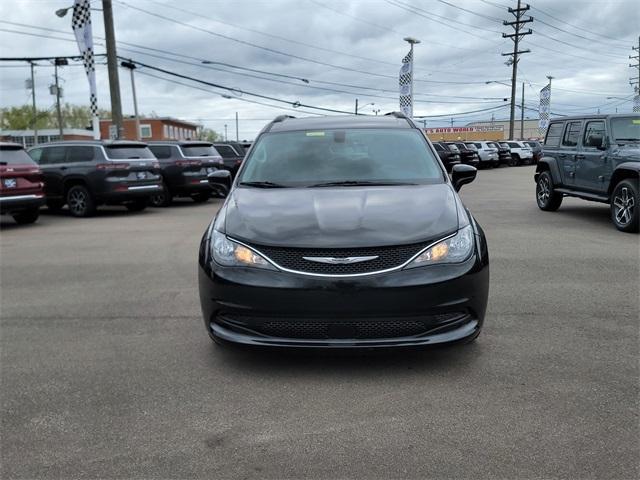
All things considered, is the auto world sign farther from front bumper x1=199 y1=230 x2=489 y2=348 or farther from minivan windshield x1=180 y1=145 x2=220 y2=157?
front bumper x1=199 y1=230 x2=489 y2=348

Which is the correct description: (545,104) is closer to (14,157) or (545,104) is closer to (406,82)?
(406,82)

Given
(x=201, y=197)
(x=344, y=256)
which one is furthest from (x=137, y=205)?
(x=344, y=256)

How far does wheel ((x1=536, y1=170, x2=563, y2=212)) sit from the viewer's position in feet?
41.1

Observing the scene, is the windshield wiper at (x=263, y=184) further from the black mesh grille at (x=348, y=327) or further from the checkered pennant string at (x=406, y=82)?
the checkered pennant string at (x=406, y=82)

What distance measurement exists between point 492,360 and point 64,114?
105 metres

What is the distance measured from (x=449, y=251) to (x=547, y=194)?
388 inches

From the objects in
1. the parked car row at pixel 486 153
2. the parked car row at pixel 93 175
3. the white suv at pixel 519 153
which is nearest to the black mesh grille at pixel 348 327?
the parked car row at pixel 93 175

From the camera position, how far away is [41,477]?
2820 mm

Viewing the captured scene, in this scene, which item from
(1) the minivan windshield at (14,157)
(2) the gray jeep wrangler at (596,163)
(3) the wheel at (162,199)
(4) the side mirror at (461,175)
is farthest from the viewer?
(3) the wheel at (162,199)

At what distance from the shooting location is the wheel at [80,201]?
45.2 ft

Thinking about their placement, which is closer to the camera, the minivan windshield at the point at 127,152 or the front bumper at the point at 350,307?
the front bumper at the point at 350,307

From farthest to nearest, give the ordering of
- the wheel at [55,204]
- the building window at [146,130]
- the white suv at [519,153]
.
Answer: the building window at [146,130] < the white suv at [519,153] < the wheel at [55,204]

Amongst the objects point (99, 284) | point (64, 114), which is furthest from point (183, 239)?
Answer: point (64, 114)

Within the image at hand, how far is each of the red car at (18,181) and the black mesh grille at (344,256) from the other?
9692 mm
